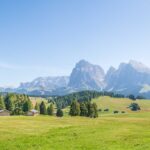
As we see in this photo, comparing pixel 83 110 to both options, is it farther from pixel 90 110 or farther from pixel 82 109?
pixel 90 110

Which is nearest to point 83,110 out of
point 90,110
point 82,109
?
point 82,109

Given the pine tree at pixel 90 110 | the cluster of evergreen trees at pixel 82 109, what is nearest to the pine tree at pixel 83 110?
the cluster of evergreen trees at pixel 82 109

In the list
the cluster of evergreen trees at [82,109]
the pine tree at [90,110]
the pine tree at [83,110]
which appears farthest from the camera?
the pine tree at [90,110]

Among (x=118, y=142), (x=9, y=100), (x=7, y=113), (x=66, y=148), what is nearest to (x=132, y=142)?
(x=118, y=142)

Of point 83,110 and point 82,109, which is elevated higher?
point 82,109

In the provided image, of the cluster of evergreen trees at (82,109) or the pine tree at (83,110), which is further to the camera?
the pine tree at (83,110)

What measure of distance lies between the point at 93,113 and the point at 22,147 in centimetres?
14484

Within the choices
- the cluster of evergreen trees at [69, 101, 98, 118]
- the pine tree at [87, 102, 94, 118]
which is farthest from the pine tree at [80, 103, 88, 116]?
the pine tree at [87, 102, 94, 118]

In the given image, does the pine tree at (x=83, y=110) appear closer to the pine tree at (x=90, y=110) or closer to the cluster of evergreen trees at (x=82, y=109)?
the cluster of evergreen trees at (x=82, y=109)

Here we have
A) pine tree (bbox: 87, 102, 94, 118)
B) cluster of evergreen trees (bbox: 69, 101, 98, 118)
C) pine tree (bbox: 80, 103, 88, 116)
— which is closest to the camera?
cluster of evergreen trees (bbox: 69, 101, 98, 118)

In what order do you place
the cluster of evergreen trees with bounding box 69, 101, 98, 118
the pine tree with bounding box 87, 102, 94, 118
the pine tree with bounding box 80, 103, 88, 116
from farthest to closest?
the pine tree with bounding box 87, 102, 94, 118, the pine tree with bounding box 80, 103, 88, 116, the cluster of evergreen trees with bounding box 69, 101, 98, 118

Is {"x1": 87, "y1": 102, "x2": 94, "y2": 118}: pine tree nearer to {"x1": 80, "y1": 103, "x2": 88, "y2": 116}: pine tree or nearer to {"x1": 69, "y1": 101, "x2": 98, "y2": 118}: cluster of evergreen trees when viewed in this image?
{"x1": 69, "y1": 101, "x2": 98, "y2": 118}: cluster of evergreen trees

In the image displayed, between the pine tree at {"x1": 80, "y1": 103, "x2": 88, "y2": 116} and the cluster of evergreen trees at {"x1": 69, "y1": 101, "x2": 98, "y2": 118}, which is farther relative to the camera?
the pine tree at {"x1": 80, "y1": 103, "x2": 88, "y2": 116}

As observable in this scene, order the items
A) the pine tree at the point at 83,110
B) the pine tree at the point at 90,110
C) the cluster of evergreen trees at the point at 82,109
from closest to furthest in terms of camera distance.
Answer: the cluster of evergreen trees at the point at 82,109 → the pine tree at the point at 83,110 → the pine tree at the point at 90,110
